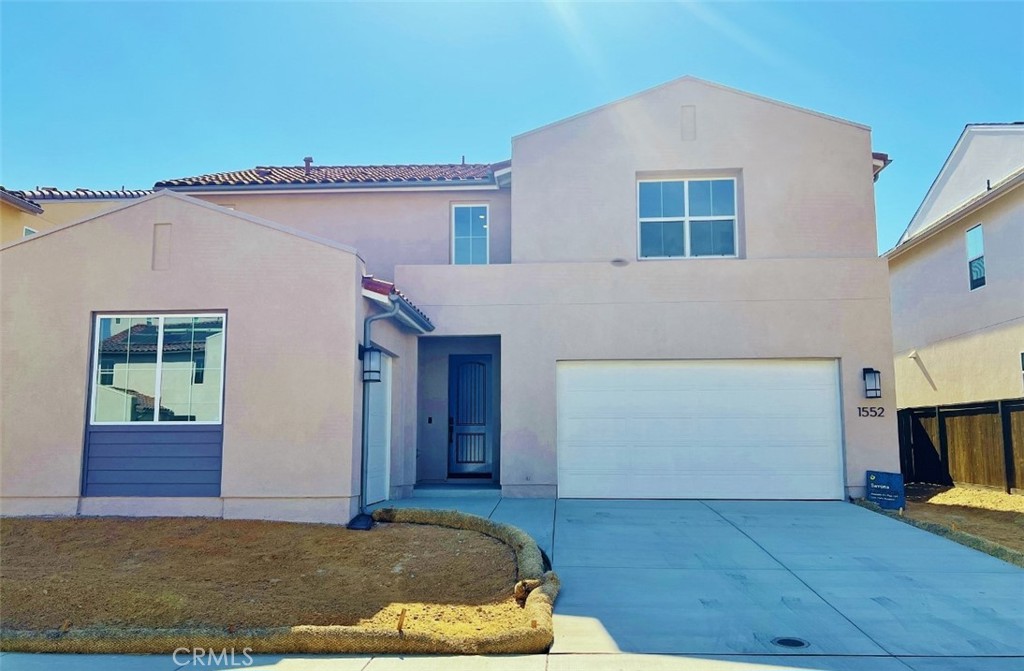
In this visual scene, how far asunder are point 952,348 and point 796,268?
260 inches

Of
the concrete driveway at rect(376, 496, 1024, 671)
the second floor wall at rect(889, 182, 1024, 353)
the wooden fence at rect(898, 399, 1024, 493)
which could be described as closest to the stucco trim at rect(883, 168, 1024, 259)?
the second floor wall at rect(889, 182, 1024, 353)

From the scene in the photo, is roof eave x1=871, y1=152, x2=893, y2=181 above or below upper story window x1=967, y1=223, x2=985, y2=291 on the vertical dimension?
above

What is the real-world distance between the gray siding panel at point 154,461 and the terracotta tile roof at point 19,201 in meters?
8.13

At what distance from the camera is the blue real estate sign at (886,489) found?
12289 millimetres

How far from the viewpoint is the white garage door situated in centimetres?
1290

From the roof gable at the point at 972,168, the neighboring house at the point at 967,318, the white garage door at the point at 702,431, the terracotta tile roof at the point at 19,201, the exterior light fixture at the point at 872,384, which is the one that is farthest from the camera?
the roof gable at the point at 972,168

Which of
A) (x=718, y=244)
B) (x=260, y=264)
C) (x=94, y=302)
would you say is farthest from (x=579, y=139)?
(x=94, y=302)

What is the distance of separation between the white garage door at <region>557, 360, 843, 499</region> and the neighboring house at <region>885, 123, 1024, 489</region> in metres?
3.95

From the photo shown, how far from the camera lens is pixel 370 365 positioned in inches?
415

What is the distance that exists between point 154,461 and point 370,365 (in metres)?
3.12

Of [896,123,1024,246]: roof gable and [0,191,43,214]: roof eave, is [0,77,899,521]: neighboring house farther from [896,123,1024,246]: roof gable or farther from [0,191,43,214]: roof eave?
[0,191,43,214]: roof eave

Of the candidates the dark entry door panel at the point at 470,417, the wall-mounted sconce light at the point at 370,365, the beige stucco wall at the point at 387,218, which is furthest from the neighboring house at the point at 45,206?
the wall-mounted sconce light at the point at 370,365

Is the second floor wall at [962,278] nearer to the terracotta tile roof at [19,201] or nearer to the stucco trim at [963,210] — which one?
the stucco trim at [963,210]

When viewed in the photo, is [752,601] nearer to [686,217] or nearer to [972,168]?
[686,217]
